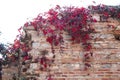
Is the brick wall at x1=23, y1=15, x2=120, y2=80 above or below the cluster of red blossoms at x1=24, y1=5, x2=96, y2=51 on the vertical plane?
below

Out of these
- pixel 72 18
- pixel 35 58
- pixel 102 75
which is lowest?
pixel 102 75

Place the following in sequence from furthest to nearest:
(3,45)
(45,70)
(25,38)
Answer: (3,45) → (25,38) → (45,70)

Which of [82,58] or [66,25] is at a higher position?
[66,25]

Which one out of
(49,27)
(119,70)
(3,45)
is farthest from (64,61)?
(3,45)

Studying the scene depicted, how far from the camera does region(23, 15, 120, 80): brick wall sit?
6.78m

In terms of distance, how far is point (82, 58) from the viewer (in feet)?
22.5

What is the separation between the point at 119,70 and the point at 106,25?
3.85 ft

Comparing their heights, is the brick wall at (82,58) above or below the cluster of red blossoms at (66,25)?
below

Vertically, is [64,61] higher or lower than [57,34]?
lower

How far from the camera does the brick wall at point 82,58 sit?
267 inches

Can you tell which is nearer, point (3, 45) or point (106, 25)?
point (106, 25)

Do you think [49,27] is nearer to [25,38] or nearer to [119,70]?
[25,38]

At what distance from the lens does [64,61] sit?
268 inches

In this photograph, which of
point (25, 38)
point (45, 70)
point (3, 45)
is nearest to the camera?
point (45, 70)
